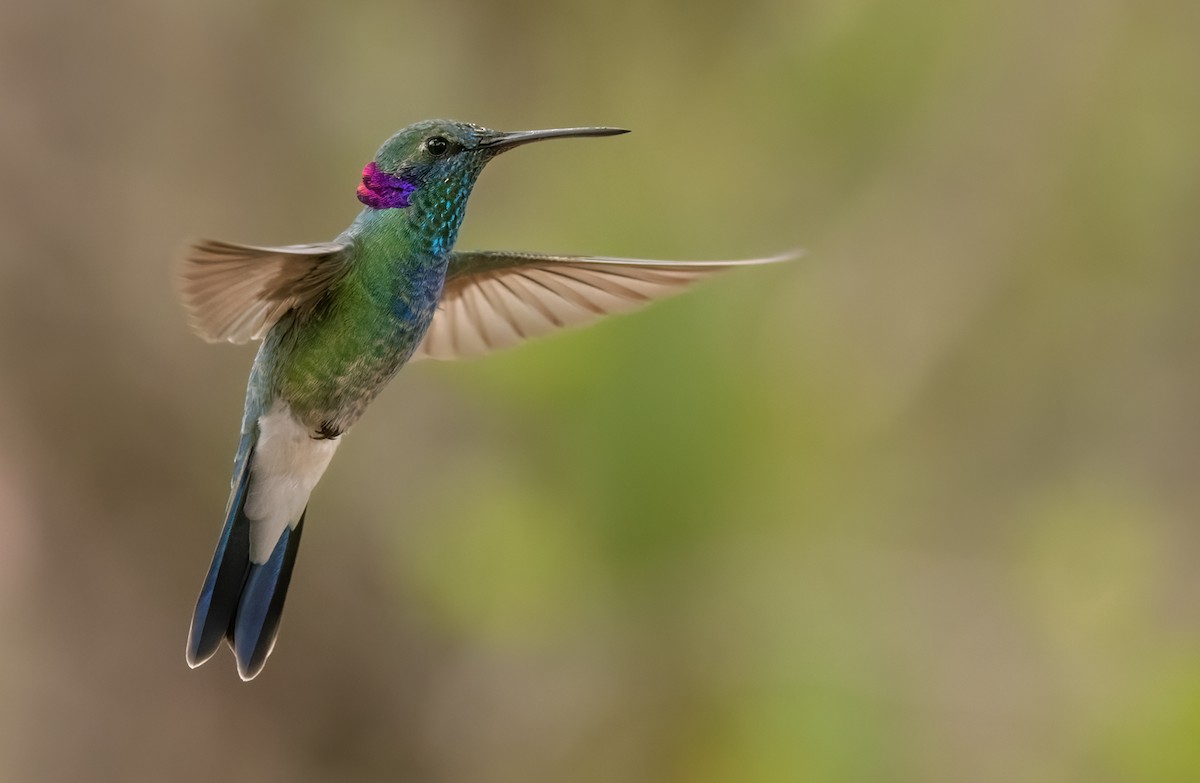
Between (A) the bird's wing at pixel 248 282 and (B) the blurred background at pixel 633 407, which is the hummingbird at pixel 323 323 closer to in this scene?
(A) the bird's wing at pixel 248 282

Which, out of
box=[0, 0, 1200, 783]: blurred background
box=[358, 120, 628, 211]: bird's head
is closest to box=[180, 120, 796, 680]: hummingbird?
box=[358, 120, 628, 211]: bird's head

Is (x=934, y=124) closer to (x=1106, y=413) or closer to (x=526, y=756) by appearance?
(x=1106, y=413)

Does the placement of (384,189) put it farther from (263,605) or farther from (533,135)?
(263,605)

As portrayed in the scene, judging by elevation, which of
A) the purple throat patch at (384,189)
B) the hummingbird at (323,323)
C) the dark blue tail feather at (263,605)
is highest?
the purple throat patch at (384,189)

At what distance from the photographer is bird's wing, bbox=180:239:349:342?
2.28 ft

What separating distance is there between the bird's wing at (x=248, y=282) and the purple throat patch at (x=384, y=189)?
0.05m

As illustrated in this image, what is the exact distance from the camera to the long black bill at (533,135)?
0.76 meters

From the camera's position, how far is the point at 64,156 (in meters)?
2.17

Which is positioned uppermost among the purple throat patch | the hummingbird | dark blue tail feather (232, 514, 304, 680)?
the purple throat patch

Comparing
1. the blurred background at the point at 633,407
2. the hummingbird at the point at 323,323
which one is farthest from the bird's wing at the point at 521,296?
the blurred background at the point at 633,407

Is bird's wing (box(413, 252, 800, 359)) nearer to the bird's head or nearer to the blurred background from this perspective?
the bird's head

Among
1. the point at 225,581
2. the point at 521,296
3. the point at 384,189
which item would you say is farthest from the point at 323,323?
the point at 521,296

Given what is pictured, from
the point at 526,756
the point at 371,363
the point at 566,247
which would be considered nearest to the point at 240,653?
the point at 371,363

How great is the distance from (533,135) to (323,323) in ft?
0.84
